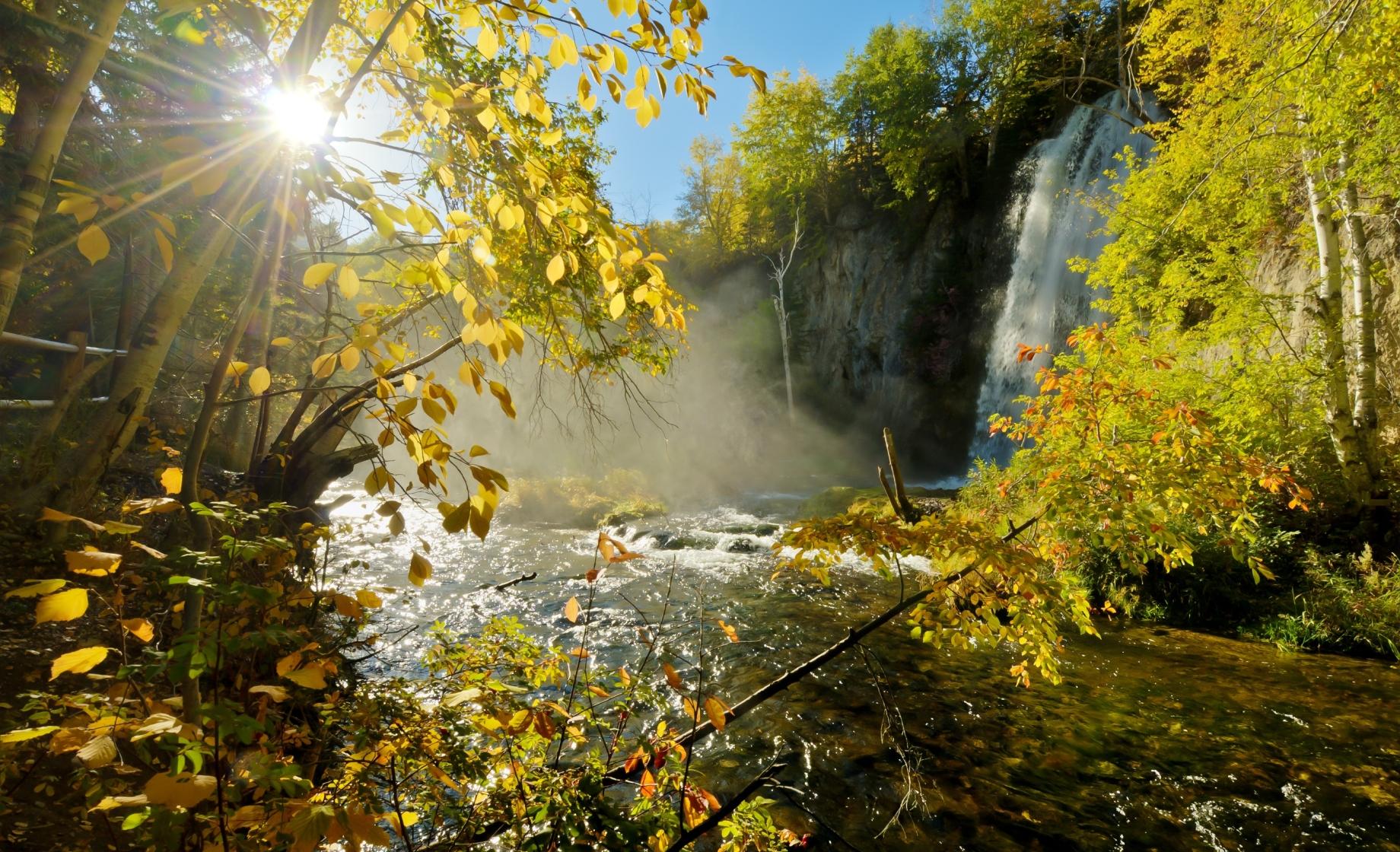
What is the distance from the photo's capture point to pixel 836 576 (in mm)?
9578

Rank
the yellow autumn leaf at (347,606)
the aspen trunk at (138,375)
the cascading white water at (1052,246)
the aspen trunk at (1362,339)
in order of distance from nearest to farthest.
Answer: the yellow autumn leaf at (347,606) < the aspen trunk at (138,375) < the aspen trunk at (1362,339) < the cascading white water at (1052,246)

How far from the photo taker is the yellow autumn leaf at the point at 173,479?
1.24 metres

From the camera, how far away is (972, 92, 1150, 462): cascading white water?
15750 mm

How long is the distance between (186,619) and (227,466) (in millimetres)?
11425

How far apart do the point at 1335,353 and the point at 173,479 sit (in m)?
10.8

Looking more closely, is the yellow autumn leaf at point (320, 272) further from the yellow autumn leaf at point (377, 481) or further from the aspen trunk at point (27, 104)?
the aspen trunk at point (27, 104)

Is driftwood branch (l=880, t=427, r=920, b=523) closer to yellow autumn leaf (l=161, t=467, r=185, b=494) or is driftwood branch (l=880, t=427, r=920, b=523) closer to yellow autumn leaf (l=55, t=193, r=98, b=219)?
yellow autumn leaf (l=161, t=467, r=185, b=494)

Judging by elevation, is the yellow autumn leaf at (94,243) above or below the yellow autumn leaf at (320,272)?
above

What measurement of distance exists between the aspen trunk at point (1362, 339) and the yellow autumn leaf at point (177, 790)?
34.7ft

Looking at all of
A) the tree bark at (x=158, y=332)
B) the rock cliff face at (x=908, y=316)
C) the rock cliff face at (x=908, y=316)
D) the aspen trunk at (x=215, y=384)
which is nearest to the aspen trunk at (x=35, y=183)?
the tree bark at (x=158, y=332)

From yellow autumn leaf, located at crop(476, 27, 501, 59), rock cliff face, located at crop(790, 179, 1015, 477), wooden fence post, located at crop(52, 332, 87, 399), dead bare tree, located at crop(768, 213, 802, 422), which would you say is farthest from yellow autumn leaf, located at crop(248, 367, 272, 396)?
dead bare tree, located at crop(768, 213, 802, 422)

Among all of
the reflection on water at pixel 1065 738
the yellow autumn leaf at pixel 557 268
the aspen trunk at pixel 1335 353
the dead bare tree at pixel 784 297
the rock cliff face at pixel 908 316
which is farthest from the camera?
the dead bare tree at pixel 784 297

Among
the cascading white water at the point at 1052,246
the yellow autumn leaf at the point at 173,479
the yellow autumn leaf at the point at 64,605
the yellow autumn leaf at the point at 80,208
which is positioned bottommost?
the yellow autumn leaf at the point at 64,605

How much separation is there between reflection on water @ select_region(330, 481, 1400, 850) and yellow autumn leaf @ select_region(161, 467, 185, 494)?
1726mm
